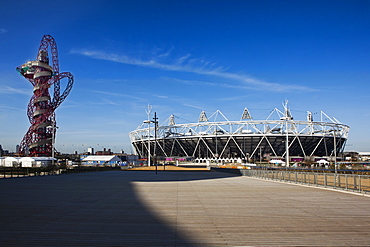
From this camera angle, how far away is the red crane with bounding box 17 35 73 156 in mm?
87062

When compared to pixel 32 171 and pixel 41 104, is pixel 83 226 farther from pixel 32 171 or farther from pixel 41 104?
pixel 41 104

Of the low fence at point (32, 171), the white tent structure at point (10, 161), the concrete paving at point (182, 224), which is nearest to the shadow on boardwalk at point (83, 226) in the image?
the concrete paving at point (182, 224)

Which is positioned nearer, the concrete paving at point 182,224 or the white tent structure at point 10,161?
the concrete paving at point 182,224

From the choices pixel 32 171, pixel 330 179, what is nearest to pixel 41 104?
pixel 32 171

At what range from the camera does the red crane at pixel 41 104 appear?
3428 inches

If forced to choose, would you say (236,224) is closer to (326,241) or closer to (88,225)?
(326,241)

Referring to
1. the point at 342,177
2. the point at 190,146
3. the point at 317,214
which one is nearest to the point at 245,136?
the point at 190,146

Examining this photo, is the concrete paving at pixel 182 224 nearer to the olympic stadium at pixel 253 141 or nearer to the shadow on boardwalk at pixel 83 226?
→ the shadow on boardwalk at pixel 83 226

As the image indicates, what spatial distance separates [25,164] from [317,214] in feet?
214

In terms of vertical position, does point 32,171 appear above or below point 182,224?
below

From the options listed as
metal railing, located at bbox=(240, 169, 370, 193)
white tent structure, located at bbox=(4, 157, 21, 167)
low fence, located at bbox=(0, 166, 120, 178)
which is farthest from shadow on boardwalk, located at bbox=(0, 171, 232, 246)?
white tent structure, located at bbox=(4, 157, 21, 167)

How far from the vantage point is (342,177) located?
18.8 metres

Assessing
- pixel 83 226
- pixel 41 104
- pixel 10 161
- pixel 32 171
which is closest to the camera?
pixel 83 226

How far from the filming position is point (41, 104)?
88625 mm
